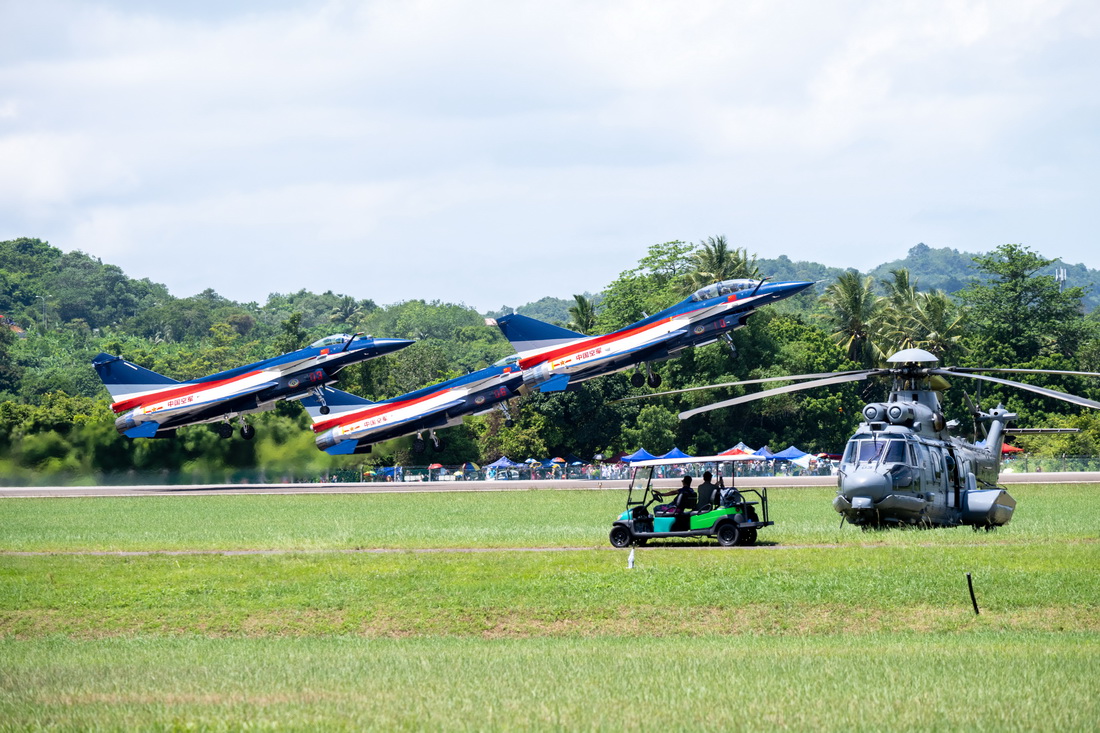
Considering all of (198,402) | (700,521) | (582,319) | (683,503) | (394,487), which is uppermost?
(582,319)

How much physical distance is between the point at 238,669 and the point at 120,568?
12731 mm

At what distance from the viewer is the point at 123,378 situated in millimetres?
71500

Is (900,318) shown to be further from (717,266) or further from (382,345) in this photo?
(382,345)

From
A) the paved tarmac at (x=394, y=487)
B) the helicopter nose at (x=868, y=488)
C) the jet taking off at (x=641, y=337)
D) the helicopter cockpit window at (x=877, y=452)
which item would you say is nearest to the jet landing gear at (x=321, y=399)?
the paved tarmac at (x=394, y=487)

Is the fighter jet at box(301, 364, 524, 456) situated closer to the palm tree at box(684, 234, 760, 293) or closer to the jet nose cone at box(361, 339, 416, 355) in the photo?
the jet nose cone at box(361, 339, 416, 355)

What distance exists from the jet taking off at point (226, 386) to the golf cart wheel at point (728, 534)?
4355 centimetres

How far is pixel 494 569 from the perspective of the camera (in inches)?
1051

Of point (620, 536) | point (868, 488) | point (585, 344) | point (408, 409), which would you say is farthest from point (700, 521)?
point (408, 409)

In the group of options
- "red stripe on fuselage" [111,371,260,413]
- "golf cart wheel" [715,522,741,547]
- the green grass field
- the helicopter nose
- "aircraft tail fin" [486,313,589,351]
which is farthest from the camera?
"red stripe on fuselage" [111,371,260,413]

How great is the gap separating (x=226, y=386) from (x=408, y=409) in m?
10.5

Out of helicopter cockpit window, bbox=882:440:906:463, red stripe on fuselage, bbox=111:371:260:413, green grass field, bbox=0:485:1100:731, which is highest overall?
red stripe on fuselage, bbox=111:371:260:413

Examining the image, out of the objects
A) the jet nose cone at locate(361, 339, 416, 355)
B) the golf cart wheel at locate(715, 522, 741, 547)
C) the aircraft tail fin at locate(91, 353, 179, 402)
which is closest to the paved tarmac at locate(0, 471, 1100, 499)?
the aircraft tail fin at locate(91, 353, 179, 402)

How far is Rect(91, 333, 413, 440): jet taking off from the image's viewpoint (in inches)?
2739

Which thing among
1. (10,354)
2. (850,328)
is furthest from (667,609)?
(10,354)
